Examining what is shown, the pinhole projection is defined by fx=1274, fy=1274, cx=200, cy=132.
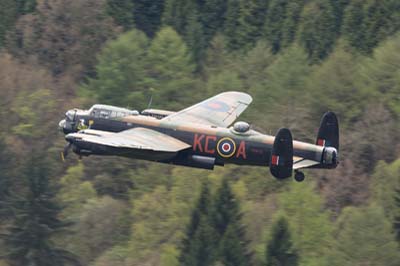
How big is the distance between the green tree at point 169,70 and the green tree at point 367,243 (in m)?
28.2

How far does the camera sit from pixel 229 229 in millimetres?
91688

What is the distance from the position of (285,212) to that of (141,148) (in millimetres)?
44151

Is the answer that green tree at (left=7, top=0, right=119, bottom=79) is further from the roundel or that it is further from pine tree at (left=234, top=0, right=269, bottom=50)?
the roundel

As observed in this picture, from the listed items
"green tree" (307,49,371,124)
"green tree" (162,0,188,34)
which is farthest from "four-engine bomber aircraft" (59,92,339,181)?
"green tree" (162,0,188,34)

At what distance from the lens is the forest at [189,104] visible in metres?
92.0

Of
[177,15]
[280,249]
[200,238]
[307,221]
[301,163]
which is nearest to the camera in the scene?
[301,163]

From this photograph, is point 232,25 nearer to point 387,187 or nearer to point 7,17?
point 7,17

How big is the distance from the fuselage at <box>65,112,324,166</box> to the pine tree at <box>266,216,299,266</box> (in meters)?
30.3

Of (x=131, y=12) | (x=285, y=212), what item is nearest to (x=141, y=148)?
(x=285, y=212)

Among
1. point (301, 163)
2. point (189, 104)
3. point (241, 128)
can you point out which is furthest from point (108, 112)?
point (189, 104)

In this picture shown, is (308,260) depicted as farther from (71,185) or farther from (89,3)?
(89,3)

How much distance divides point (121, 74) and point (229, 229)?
34191mm

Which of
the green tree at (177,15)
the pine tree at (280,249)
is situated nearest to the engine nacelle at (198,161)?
the pine tree at (280,249)

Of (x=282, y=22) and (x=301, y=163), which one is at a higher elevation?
(x=301, y=163)
